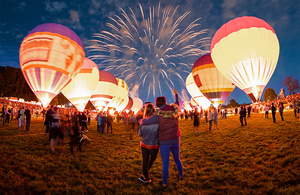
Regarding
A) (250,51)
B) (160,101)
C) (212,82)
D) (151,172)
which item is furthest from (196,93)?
A: (160,101)

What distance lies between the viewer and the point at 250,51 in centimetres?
1877

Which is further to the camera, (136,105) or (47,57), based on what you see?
(136,105)

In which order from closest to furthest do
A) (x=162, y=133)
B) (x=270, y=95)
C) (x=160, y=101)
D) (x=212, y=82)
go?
(x=162, y=133), (x=160, y=101), (x=212, y=82), (x=270, y=95)

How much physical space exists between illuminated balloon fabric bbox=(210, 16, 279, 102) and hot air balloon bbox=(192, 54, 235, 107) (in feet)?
20.8

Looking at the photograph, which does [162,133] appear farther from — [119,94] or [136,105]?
[136,105]

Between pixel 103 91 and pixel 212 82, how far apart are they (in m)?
20.8

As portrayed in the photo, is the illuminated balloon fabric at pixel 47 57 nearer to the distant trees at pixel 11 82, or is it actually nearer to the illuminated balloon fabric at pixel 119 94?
the illuminated balloon fabric at pixel 119 94

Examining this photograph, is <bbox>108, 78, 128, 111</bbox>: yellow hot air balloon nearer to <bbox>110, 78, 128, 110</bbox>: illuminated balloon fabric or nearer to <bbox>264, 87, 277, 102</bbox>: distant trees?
<bbox>110, 78, 128, 110</bbox>: illuminated balloon fabric

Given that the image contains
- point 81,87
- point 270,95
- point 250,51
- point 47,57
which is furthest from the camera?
point 270,95

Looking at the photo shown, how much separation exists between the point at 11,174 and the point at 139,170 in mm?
3671

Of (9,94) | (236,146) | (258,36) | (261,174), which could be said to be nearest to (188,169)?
(261,174)

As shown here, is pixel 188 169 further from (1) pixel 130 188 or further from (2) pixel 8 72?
(2) pixel 8 72

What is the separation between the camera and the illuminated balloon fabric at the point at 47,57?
1777cm

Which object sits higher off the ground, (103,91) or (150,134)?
(103,91)
